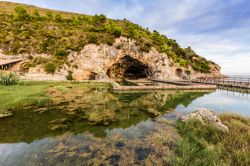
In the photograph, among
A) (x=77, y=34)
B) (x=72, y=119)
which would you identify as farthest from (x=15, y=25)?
(x=72, y=119)

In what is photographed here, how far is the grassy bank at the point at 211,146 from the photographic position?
21.5 feet

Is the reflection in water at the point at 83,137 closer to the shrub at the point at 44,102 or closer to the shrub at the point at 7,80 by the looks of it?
the shrub at the point at 44,102

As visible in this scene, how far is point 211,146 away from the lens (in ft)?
25.7

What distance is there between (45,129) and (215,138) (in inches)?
418

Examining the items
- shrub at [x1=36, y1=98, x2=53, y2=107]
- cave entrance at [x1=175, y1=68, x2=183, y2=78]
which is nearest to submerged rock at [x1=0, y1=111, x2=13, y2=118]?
shrub at [x1=36, y1=98, x2=53, y2=107]

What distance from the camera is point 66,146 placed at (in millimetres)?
8797

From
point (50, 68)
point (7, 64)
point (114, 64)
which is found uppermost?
point (114, 64)

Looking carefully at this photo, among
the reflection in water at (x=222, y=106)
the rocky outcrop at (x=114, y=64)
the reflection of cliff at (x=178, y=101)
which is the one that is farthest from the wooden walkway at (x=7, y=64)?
the reflection in water at (x=222, y=106)

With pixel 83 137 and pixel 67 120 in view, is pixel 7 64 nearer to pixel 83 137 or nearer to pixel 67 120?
pixel 67 120

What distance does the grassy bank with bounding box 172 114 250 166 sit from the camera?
21.5ft

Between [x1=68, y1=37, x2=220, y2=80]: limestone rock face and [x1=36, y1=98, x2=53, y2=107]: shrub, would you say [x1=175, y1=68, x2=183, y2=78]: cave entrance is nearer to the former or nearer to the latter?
[x1=68, y1=37, x2=220, y2=80]: limestone rock face

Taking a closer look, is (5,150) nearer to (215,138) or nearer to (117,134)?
(117,134)

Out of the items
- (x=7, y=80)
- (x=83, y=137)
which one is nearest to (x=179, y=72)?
(x=7, y=80)

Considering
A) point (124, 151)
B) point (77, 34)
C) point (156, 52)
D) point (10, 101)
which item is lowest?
point (124, 151)
